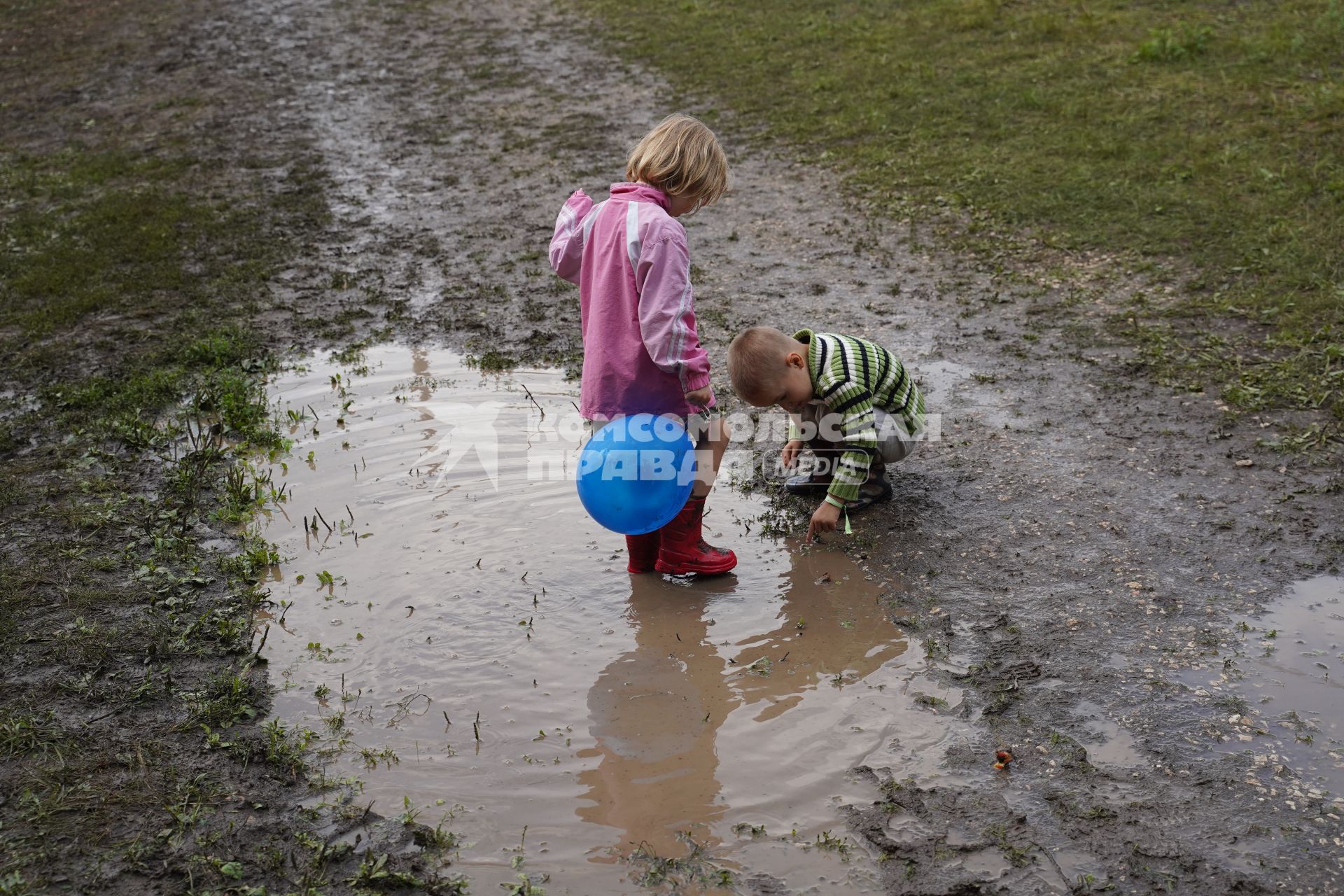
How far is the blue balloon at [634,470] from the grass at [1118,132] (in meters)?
2.88

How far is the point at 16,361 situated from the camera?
6195 mm

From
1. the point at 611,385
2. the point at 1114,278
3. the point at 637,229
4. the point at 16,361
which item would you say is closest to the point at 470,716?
the point at 611,385

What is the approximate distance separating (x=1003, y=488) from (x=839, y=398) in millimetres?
861

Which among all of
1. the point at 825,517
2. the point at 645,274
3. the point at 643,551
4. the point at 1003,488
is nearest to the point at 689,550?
the point at 643,551

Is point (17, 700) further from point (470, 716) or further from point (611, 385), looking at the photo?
point (611, 385)

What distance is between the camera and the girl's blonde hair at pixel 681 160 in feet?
12.6

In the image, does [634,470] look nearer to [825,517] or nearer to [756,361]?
[756,361]

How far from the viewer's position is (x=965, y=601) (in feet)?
13.3

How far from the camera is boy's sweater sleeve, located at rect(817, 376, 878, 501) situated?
14.5 ft

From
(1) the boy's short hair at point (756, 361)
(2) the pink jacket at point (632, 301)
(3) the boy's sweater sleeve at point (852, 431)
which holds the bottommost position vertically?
(3) the boy's sweater sleeve at point (852, 431)

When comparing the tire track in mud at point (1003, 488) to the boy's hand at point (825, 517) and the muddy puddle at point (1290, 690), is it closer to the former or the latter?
the muddy puddle at point (1290, 690)

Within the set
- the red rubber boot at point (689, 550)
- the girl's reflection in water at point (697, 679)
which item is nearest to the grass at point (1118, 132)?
the girl's reflection in water at point (697, 679)

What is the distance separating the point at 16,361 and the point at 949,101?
721cm

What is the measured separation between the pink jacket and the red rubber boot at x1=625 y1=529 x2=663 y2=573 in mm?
592
